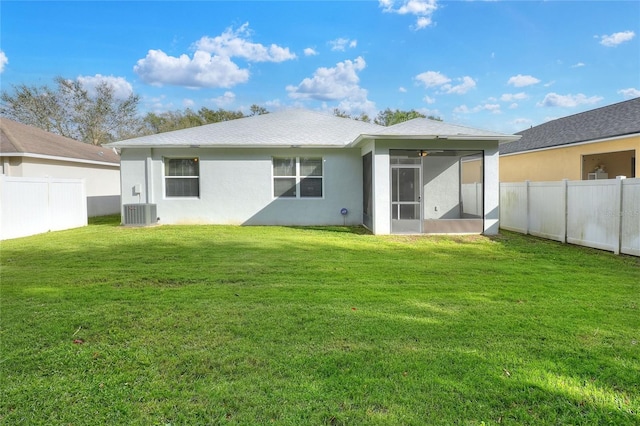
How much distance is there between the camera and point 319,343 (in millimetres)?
3352

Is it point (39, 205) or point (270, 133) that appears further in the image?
point (270, 133)

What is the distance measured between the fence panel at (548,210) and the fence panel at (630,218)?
166 centimetres

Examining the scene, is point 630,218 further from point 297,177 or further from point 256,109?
point 256,109

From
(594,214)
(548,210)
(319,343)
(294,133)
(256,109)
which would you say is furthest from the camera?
(256,109)

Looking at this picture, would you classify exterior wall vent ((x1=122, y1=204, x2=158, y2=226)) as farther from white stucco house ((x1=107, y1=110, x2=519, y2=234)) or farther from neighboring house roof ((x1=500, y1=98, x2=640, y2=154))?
neighboring house roof ((x1=500, y1=98, x2=640, y2=154))

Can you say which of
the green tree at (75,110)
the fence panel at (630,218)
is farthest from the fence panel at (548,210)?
the green tree at (75,110)

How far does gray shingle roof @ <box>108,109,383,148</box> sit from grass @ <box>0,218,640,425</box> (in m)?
6.97

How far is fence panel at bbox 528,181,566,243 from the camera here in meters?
9.48

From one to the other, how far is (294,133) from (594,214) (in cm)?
954

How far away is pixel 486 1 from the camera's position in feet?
48.1

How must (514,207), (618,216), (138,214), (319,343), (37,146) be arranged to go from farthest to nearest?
1. (37,146)
2. (138,214)
3. (514,207)
4. (618,216)
5. (319,343)

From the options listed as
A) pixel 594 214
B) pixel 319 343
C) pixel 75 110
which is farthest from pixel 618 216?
pixel 75 110

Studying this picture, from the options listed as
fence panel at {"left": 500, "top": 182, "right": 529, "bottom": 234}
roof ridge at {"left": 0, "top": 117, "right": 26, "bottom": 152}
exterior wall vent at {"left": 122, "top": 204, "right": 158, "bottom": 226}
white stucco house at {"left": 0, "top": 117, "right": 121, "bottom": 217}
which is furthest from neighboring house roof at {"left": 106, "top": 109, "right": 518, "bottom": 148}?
white stucco house at {"left": 0, "top": 117, "right": 121, "bottom": 217}

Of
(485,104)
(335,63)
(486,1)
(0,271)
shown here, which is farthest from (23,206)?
(485,104)
